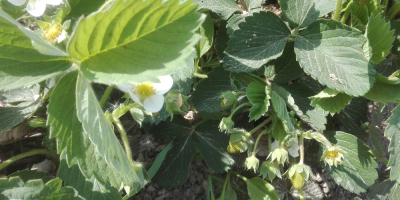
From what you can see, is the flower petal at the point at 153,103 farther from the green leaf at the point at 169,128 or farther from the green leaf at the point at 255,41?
the green leaf at the point at 169,128

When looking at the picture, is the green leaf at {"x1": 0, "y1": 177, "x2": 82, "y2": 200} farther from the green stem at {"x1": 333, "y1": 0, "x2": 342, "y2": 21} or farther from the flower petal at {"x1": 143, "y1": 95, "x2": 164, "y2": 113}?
the green stem at {"x1": 333, "y1": 0, "x2": 342, "y2": 21}

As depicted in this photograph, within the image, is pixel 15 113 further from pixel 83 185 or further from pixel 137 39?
pixel 137 39

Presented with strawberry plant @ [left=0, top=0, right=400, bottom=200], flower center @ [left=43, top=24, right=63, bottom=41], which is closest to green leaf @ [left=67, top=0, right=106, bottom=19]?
strawberry plant @ [left=0, top=0, right=400, bottom=200]

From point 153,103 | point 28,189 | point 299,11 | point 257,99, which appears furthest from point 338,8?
point 28,189

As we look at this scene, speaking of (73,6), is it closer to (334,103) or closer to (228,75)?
(228,75)

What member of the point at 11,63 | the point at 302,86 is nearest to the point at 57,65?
the point at 11,63

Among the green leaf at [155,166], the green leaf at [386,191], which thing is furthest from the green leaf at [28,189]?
the green leaf at [386,191]

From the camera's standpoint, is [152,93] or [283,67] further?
[283,67]
